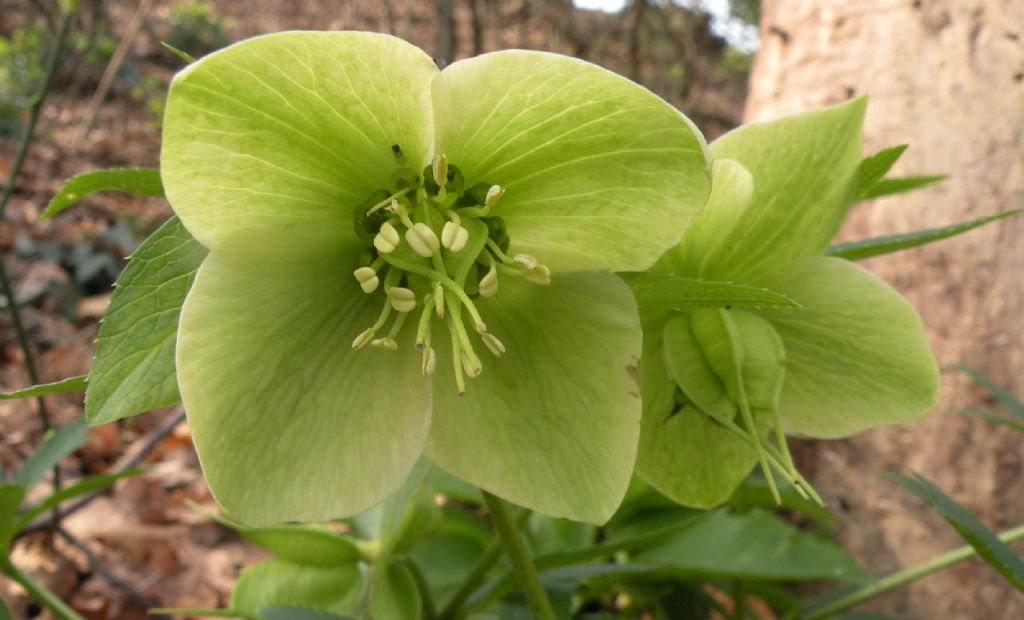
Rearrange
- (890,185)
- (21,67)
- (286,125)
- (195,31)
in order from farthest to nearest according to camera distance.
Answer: (195,31)
(21,67)
(890,185)
(286,125)

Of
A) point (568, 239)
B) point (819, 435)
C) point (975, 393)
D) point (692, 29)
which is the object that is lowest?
point (692, 29)

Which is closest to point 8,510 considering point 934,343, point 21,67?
point 934,343

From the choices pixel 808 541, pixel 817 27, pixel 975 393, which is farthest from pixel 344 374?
Answer: pixel 817 27

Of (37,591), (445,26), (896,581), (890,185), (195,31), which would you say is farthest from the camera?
(195,31)

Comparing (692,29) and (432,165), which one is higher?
(432,165)

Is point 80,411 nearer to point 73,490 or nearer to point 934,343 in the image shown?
point 73,490

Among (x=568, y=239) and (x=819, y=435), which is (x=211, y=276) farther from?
(x=819, y=435)

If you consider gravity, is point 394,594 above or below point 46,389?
below
